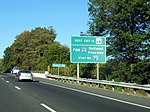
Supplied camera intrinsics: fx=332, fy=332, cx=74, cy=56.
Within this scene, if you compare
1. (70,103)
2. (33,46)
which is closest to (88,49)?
(70,103)

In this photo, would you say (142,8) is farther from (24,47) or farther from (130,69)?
(24,47)

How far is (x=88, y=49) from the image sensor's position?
113ft

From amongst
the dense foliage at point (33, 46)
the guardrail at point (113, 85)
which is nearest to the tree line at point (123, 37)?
the guardrail at point (113, 85)

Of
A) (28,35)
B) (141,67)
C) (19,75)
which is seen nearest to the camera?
(19,75)

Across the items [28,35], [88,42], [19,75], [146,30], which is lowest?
[19,75]

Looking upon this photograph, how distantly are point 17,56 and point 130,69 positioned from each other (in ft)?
278

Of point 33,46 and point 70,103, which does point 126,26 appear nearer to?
point 70,103

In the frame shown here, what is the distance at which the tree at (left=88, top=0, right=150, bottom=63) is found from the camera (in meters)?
44.0

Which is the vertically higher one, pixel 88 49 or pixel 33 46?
pixel 33 46

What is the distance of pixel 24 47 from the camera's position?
12069cm

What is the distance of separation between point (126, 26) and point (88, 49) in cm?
1411

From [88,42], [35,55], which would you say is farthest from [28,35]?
[88,42]

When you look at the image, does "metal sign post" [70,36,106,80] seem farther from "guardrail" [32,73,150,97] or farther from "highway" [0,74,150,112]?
"highway" [0,74,150,112]

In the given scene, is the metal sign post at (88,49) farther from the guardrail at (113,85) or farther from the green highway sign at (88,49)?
the guardrail at (113,85)
